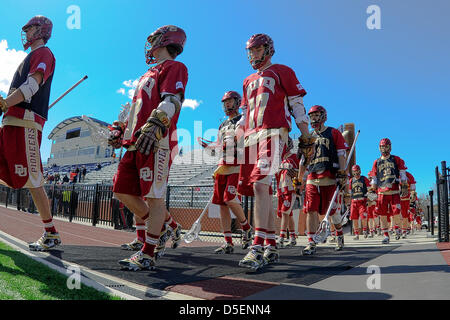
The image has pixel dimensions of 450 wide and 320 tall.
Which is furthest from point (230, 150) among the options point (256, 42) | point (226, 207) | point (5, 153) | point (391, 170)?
point (391, 170)

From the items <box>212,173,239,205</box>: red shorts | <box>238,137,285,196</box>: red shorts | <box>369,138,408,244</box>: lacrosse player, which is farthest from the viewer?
<box>369,138,408,244</box>: lacrosse player

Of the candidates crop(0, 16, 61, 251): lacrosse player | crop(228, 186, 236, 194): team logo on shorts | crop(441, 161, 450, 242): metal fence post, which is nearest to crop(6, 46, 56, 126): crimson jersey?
crop(0, 16, 61, 251): lacrosse player

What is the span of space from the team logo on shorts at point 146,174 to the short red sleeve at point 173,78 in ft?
2.56

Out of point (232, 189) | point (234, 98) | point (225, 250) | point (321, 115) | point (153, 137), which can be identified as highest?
point (234, 98)

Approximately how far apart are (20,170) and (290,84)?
10.4 feet

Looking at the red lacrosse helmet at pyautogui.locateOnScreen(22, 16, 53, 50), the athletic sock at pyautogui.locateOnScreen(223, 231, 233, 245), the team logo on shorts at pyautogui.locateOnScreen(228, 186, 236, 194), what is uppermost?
the red lacrosse helmet at pyautogui.locateOnScreen(22, 16, 53, 50)

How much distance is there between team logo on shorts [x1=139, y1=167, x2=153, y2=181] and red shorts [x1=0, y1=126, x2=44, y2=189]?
153 centimetres

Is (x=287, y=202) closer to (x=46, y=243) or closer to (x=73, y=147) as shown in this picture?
(x=46, y=243)

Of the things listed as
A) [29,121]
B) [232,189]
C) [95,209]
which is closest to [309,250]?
[232,189]

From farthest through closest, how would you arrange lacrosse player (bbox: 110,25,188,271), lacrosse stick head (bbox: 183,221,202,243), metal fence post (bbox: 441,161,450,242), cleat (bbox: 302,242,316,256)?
1. metal fence post (bbox: 441,161,450,242)
2. lacrosse stick head (bbox: 183,221,202,243)
3. cleat (bbox: 302,242,316,256)
4. lacrosse player (bbox: 110,25,188,271)

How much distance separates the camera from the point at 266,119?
3.35 metres

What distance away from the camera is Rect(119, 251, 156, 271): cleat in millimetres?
2777

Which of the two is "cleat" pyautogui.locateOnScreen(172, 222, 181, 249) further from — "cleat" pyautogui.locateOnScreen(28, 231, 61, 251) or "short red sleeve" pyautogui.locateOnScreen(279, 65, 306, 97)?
"short red sleeve" pyautogui.locateOnScreen(279, 65, 306, 97)

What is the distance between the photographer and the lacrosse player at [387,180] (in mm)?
7590
